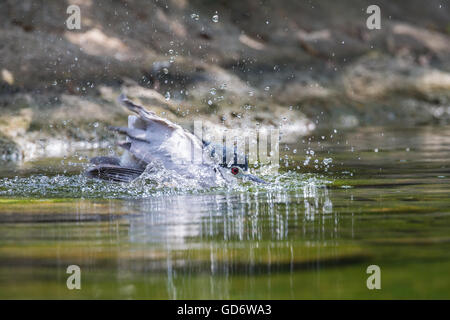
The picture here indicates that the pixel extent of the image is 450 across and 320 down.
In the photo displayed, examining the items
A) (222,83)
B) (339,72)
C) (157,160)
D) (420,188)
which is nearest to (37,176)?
(157,160)

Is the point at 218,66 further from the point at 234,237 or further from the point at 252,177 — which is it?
the point at 234,237

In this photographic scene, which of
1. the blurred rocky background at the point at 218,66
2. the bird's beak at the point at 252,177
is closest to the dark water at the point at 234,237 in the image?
the bird's beak at the point at 252,177

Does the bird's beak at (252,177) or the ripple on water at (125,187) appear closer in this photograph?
the ripple on water at (125,187)

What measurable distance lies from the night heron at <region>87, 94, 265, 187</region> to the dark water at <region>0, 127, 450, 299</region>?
0.16 m

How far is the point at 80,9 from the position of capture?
1368cm

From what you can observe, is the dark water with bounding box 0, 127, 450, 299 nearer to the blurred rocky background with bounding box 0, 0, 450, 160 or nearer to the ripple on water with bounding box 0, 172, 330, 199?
the ripple on water with bounding box 0, 172, 330, 199

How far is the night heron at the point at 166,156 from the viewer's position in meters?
6.01

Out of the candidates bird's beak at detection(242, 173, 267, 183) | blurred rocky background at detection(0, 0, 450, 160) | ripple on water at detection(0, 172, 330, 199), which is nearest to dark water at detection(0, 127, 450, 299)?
ripple on water at detection(0, 172, 330, 199)

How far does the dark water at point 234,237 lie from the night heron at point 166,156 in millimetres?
158

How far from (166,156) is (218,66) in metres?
8.20

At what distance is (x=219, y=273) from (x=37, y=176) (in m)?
3.99

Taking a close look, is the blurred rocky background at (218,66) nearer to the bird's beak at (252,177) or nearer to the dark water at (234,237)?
the bird's beak at (252,177)

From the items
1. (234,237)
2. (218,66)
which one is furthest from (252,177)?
(218,66)

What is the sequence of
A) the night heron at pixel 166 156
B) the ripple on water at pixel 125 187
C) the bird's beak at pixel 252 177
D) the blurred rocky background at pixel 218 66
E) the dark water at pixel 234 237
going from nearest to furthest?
the dark water at pixel 234 237 < the ripple on water at pixel 125 187 < the night heron at pixel 166 156 < the bird's beak at pixel 252 177 < the blurred rocky background at pixel 218 66
